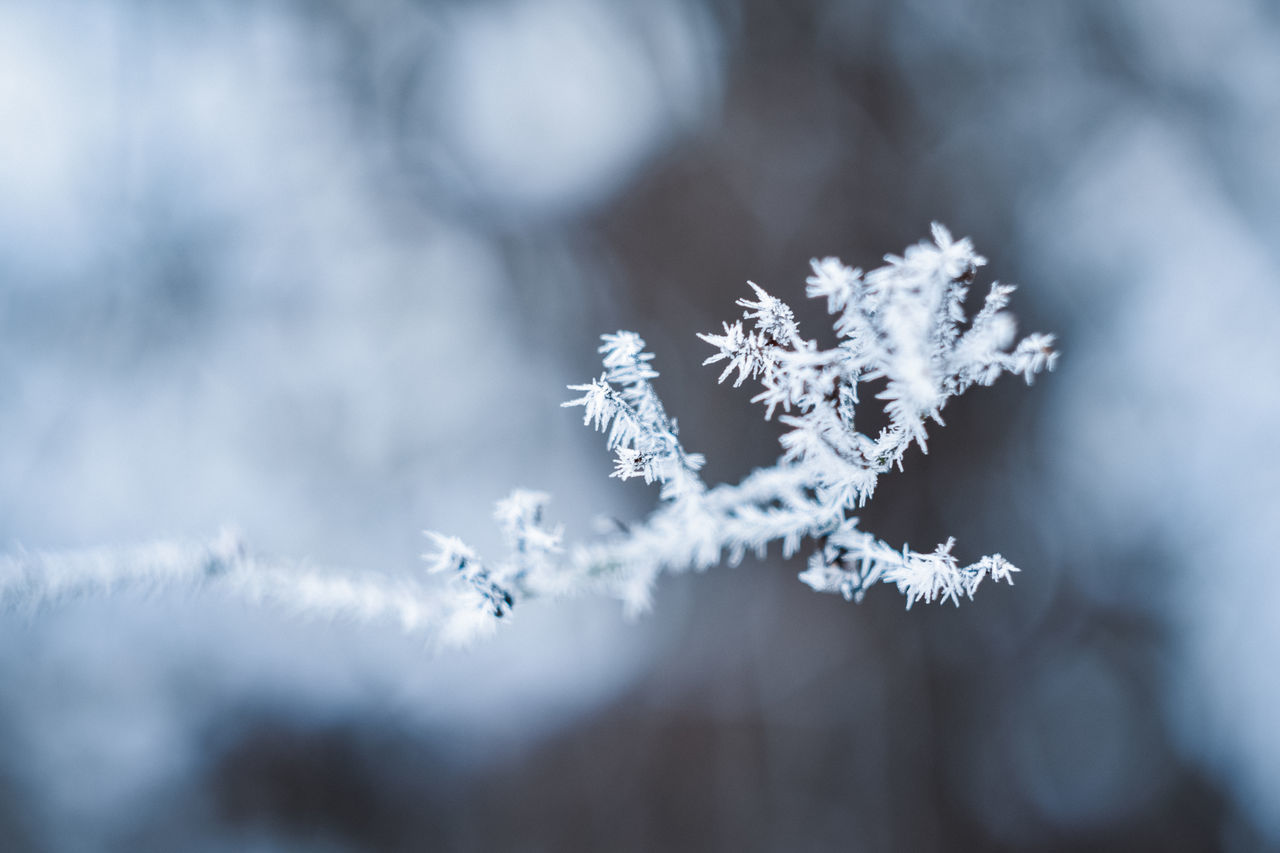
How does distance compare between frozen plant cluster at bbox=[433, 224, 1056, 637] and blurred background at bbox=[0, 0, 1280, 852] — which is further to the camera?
blurred background at bbox=[0, 0, 1280, 852]

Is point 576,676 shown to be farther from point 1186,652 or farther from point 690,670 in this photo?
point 1186,652

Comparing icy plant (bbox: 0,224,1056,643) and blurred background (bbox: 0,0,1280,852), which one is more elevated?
blurred background (bbox: 0,0,1280,852)

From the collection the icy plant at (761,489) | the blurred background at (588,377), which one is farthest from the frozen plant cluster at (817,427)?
the blurred background at (588,377)

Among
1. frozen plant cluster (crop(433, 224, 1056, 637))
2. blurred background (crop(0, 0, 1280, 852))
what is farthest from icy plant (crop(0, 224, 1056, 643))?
blurred background (crop(0, 0, 1280, 852))

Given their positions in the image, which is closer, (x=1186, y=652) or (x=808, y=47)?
(x=1186, y=652)

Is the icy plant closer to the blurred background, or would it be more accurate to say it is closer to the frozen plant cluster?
the frozen plant cluster

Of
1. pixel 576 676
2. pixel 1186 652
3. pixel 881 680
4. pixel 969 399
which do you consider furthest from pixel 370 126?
pixel 1186 652
